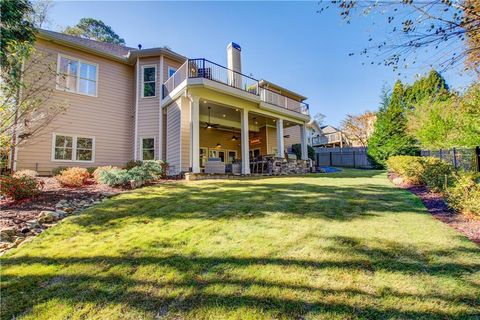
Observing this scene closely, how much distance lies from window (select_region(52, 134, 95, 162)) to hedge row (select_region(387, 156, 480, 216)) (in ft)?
41.6

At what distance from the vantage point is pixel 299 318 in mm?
1970

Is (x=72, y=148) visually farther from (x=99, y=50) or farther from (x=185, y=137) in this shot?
(x=185, y=137)

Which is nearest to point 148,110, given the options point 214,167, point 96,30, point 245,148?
point 214,167

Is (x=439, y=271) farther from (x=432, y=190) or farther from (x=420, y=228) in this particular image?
(x=432, y=190)

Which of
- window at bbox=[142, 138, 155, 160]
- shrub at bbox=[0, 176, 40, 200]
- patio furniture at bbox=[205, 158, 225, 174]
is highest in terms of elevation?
window at bbox=[142, 138, 155, 160]

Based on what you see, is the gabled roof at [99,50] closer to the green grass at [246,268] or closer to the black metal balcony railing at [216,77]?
the black metal balcony railing at [216,77]

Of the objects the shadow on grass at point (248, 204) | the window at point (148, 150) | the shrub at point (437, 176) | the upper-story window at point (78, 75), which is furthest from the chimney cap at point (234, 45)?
the shrub at point (437, 176)

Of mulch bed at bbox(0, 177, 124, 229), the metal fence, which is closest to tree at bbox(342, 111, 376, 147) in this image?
the metal fence

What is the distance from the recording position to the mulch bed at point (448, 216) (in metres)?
3.74

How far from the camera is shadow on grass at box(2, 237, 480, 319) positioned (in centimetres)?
208

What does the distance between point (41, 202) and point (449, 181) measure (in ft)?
31.7

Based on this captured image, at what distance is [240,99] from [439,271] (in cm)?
1004

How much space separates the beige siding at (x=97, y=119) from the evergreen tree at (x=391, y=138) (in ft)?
54.9

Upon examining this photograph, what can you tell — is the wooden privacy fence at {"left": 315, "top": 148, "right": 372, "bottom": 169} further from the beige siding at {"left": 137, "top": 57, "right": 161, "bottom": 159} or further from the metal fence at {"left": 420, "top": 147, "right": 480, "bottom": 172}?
the beige siding at {"left": 137, "top": 57, "right": 161, "bottom": 159}
